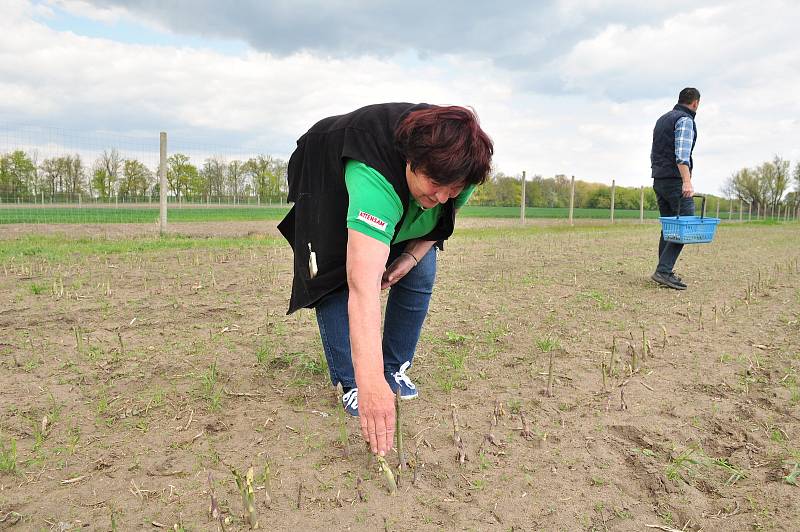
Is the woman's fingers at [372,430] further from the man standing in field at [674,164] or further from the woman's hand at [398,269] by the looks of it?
the man standing in field at [674,164]

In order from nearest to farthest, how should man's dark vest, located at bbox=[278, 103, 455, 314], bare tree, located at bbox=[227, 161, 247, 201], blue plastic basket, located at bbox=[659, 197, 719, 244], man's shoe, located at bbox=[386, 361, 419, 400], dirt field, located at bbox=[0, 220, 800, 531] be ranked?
dirt field, located at bbox=[0, 220, 800, 531], man's dark vest, located at bbox=[278, 103, 455, 314], man's shoe, located at bbox=[386, 361, 419, 400], blue plastic basket, located at bbox=[659, 197, 719, 244], bare tree, located at bbox=[227, 161, 247, 201]

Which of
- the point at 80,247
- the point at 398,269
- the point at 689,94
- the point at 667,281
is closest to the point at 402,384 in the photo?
the point at 398,269

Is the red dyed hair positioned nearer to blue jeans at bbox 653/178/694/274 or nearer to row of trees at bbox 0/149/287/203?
blue jeans at bbox 653/178/694/274

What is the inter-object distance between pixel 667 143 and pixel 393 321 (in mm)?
4933

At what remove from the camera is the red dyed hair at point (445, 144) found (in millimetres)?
2102

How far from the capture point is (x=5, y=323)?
450cm

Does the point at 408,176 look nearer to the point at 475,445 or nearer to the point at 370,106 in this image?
the point at 370,106

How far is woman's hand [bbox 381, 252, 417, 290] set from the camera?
2967mm

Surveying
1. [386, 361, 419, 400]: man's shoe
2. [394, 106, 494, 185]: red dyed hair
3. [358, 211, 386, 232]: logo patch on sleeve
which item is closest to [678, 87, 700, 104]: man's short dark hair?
[386, 361, 419, 400]: man's shoe

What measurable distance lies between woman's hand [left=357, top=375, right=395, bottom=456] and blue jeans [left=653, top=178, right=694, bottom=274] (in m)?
5.47

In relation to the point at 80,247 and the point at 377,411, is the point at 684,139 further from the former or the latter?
the point at 80,247

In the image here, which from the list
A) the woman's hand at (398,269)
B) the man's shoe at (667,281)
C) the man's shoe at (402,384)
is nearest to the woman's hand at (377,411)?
the woman's hand at (398,269)

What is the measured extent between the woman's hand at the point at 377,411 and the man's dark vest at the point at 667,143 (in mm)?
5696

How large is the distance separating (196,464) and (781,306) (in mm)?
5708
